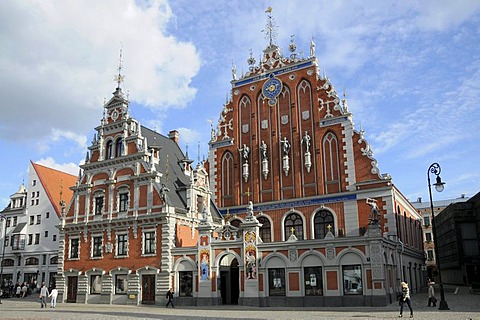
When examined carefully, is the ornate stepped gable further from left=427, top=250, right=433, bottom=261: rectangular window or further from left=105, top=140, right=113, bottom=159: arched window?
left=427, top=250, right=433, bottom=261: rectangular window

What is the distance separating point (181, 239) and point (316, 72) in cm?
1760

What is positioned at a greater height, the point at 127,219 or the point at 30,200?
the point at 30,200

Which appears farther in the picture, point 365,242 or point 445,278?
point 445,278

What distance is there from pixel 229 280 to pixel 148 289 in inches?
242

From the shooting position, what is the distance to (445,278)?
2650 inches

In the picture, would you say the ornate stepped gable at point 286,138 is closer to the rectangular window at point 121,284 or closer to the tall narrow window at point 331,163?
the tall narrow window at point 331,163

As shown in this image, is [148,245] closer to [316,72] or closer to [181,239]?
[181,239]

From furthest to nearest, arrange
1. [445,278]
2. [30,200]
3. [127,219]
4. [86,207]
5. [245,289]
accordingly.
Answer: [445,278]
[30,200]
[86,207]
[127,219]
[245,289]

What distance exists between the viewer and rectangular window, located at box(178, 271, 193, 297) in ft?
A: 108

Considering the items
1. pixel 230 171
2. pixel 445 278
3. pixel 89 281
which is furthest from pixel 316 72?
pixel 445 278

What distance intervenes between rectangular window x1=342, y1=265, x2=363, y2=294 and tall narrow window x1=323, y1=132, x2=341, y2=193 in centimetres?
795

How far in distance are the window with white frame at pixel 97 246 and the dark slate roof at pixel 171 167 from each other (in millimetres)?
7224

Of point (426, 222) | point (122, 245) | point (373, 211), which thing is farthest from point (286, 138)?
point (426, 222)

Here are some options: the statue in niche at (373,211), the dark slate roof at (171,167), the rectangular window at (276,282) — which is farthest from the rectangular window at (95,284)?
the statue in niche at (373,211)
